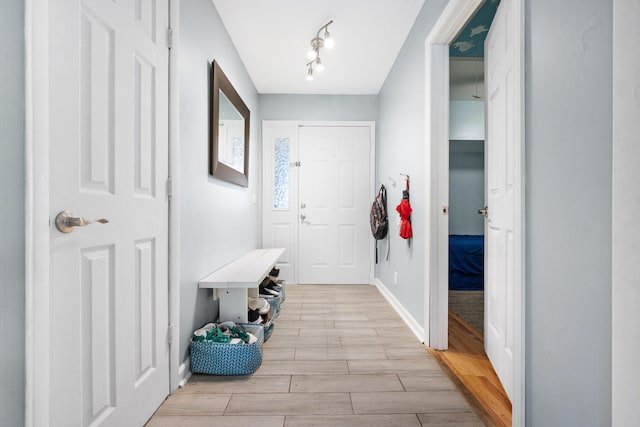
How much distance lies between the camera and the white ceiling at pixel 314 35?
8.32 ft

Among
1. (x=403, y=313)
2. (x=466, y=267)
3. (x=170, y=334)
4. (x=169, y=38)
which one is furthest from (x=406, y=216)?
(x=169, y=38)

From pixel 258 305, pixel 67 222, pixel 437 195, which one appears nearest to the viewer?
pixel 67 222

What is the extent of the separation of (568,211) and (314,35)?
2577 millimetres

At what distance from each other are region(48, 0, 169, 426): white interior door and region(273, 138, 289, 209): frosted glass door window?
2714 mm

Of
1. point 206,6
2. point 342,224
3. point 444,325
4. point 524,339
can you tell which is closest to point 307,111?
point 342,224

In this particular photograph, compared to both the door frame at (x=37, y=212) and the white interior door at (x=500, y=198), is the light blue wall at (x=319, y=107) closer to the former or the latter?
the white interior door at (x=500, y=198)

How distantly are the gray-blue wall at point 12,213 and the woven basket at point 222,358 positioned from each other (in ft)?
3.48

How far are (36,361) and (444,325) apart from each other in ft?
7.12

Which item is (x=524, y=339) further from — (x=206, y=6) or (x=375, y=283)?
(x=375, y=283)

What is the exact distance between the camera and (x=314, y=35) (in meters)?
2.93

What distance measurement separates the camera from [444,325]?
7.61 ft

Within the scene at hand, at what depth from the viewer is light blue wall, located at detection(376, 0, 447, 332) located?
8.36ft

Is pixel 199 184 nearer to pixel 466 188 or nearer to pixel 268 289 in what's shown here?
pixel 268 289

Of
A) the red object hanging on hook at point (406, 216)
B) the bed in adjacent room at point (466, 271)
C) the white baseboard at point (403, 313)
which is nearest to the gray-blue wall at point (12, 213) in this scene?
the white baseboard at point (403, 313)
